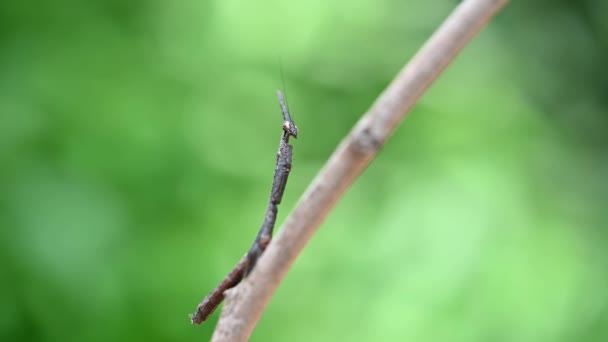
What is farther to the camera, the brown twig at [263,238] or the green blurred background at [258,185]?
the green blurred background at [258,185]

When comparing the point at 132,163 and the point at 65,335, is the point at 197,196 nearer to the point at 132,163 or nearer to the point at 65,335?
the point at 132,163

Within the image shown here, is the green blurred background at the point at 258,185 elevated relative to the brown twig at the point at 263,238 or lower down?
lower down

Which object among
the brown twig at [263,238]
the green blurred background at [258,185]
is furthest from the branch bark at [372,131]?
the green blurred background at [258,185]

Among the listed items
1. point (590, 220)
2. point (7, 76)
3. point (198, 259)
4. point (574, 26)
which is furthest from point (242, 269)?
point (574, 26)

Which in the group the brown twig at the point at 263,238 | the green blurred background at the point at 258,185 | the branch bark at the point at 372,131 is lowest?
the green blurred background at the point at 258,185

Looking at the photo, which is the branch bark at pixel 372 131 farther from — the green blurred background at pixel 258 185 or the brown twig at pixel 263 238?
the green blurred background at pixel 258 185

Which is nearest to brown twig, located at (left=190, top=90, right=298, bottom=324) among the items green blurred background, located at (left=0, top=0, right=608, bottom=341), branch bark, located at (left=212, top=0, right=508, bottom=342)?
branch bark, located at (left=212, top=0, right=508, bottom=342)
